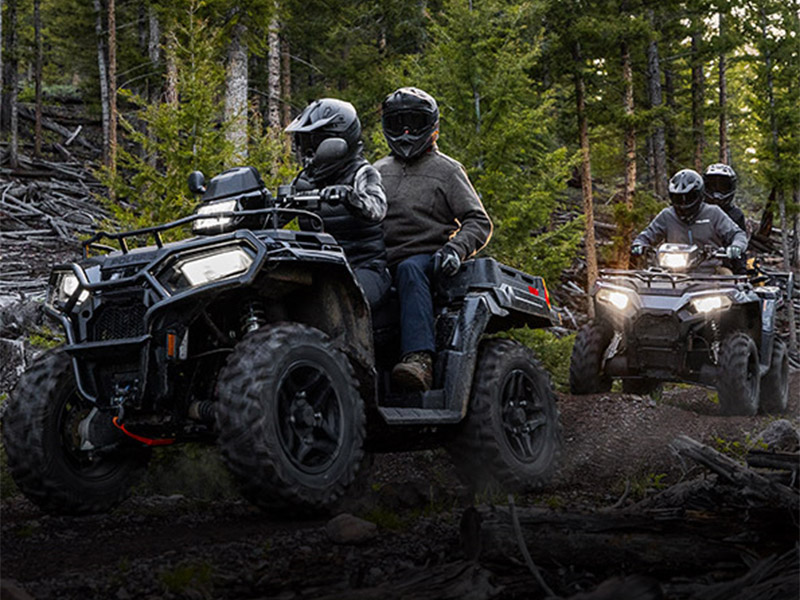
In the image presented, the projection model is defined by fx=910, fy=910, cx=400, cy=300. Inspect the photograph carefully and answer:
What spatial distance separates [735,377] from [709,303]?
2.72ft

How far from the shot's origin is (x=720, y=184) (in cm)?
1263

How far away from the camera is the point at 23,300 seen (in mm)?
12297

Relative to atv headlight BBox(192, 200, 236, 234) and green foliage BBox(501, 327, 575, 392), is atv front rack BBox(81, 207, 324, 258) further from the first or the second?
green foliage BBox(501, 327, 575, 392)

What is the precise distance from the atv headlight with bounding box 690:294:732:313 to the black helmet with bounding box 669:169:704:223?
1.74 metres

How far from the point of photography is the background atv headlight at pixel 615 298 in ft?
32.7

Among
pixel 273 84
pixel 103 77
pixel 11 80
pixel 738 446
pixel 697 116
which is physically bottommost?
pixel 738 446

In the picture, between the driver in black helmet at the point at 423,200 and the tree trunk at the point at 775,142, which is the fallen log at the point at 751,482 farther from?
the tree trunk at the point at 775,142

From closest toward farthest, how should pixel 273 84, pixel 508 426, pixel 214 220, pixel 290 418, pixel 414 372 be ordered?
pixel 290 418, pixel 214 220, pixel 414 372, pixel 508 426, pixel 273 84

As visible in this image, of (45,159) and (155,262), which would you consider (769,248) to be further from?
(155,262)

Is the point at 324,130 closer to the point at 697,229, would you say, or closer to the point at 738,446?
the point at 738,446

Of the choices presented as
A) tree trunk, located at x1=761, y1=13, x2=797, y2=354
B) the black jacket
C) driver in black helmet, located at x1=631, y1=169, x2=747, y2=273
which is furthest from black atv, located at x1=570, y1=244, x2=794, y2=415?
tree trunk, located at x1=761, y1=13, x2=797, y2=354

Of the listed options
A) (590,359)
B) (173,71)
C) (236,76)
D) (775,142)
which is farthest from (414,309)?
(775,142)

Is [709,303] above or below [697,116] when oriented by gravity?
below

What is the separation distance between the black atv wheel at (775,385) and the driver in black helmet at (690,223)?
1.33m
